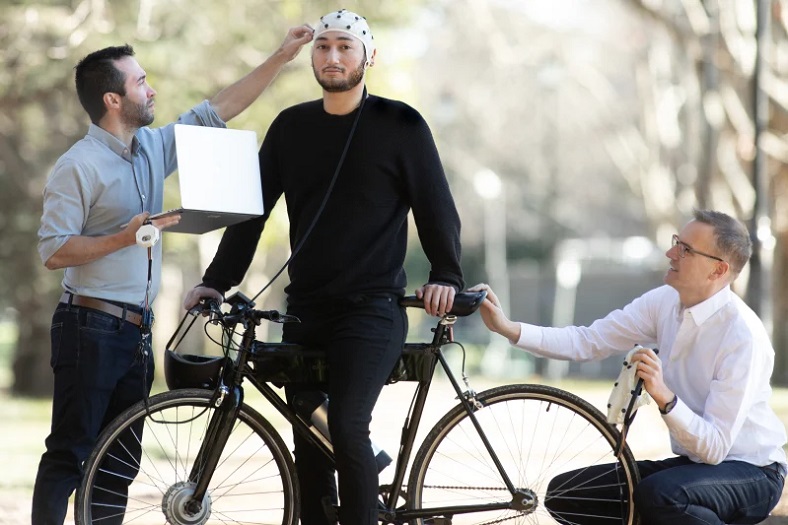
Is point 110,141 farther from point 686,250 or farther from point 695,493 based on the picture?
point 695,493

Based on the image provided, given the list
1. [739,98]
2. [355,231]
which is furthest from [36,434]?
[739,98]

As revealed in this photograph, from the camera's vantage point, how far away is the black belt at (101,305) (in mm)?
5098

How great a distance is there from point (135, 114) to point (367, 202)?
1045mm

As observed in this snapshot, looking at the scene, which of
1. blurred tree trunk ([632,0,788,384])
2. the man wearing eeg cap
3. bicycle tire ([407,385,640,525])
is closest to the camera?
the man wearing eeg cap

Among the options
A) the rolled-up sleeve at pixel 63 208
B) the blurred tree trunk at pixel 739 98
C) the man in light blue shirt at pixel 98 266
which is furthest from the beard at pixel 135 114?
the blurred tree trunk at pixel 739 98

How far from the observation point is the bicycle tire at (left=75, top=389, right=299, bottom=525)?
16.0 feet

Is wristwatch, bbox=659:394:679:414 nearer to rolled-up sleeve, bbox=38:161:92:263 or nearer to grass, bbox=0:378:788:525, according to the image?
grass, bbox=0:378:788:525

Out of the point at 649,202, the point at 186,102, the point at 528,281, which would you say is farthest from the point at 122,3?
the point at 528,281

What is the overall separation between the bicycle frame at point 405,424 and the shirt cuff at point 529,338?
1.45 feet

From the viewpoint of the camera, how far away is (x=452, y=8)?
3016 cm

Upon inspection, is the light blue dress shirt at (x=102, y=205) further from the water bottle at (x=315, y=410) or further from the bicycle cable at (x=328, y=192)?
the water bottle at (x=315, y=410)

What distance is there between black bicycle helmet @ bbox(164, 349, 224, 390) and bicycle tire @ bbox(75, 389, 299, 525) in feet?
0.35

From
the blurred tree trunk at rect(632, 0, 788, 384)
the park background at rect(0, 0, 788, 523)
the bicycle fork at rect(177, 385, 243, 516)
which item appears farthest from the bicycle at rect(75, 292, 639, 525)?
the blurred tree trunk at rect(632, 0, 788, 384)

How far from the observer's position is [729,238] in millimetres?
5141
